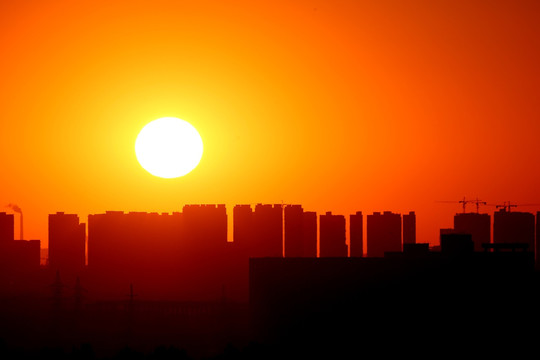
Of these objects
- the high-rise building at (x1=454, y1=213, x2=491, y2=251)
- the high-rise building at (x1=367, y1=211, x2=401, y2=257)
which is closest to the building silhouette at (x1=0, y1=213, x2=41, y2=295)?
the high-rise building at (x1=367, y1=211, x2=401, y2=257)

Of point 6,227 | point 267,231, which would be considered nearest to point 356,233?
point 267,231

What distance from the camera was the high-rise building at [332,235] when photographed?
15962 centimetres

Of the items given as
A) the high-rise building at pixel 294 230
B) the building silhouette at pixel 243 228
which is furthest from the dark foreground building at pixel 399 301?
the building silhouette at pixel 243 228

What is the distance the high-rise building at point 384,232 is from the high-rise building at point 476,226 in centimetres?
1967

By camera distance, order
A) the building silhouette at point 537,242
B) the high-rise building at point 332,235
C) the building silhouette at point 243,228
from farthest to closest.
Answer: the building silhouette at point 537,242 < the high-rise building at point 332,235 < the building silhouette at point 243,228

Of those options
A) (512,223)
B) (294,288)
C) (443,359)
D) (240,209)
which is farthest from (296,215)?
(443,359)

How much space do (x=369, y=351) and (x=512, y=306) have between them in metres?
11.9

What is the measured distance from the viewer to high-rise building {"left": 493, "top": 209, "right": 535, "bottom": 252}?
17675 centimetres

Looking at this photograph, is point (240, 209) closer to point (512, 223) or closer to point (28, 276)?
point (28, 276)

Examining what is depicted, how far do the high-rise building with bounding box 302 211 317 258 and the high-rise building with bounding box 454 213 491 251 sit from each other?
3251 centimetres

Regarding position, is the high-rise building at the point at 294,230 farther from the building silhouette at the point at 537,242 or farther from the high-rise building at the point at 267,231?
the building silhouette at the point at 537,242

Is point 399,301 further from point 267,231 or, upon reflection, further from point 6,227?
point 6,227

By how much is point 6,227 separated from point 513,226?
311 feet

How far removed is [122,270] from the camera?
155875mm
